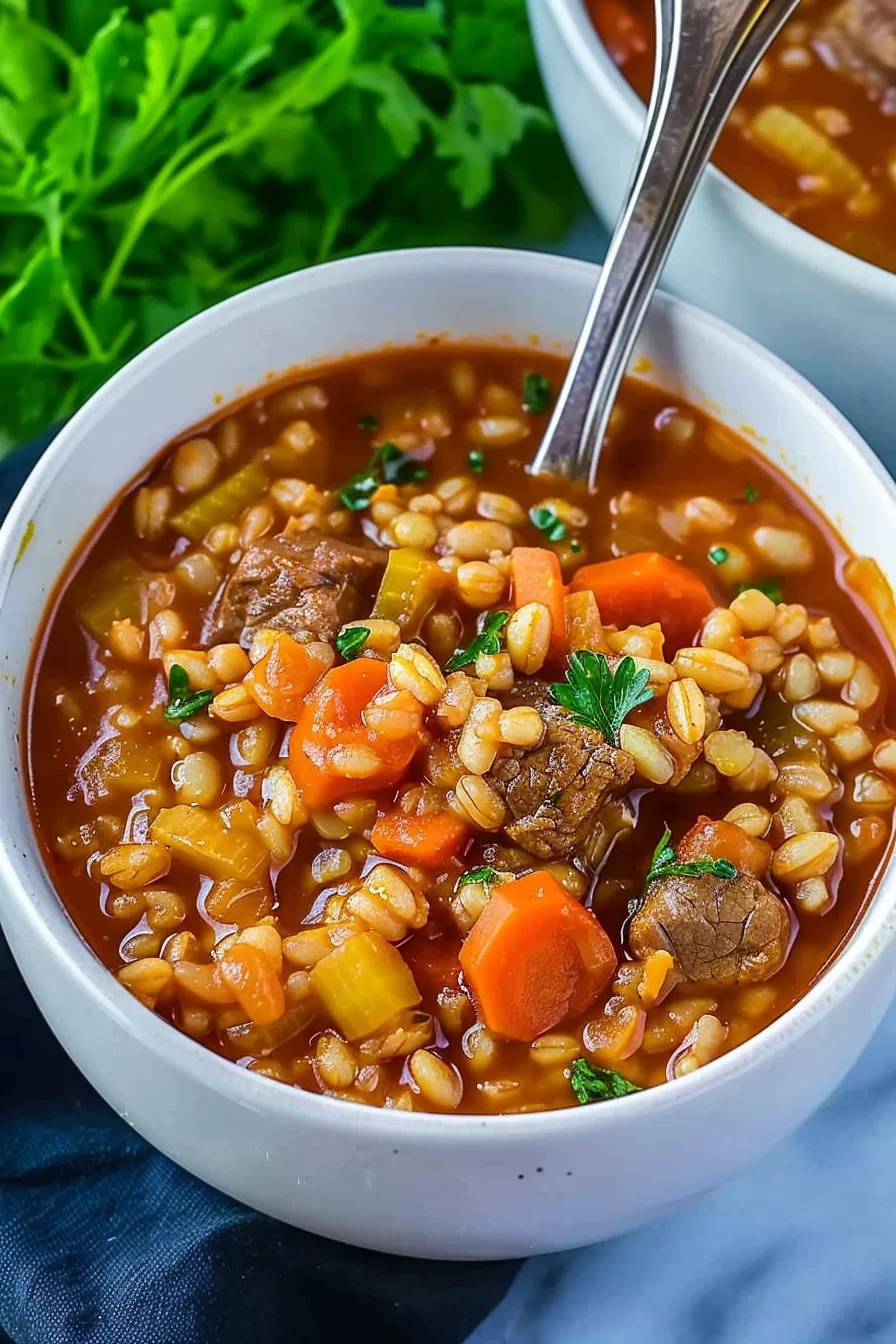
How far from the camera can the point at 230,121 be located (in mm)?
4016

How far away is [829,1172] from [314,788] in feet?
4.26

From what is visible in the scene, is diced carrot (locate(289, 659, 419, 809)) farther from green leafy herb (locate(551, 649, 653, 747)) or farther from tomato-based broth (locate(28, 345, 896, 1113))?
green leafy herb (locate(551, 649, 653, 747))

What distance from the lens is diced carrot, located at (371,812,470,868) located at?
2859mm

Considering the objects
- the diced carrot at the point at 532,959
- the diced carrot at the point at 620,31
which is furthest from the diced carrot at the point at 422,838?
the diced carrot at the point at 620,31

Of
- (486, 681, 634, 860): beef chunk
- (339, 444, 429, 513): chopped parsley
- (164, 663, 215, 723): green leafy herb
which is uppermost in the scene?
(339, 444, 429, 513): chopped parsley

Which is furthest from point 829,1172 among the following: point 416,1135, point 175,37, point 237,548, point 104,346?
point 175,37

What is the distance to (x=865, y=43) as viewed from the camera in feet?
13.0

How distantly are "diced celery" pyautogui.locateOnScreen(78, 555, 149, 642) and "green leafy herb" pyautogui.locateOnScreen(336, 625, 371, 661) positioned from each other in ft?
1.35

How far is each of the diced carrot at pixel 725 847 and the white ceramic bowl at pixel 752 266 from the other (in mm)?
1219

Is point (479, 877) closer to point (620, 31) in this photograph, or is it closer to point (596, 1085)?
point (596, 1085)

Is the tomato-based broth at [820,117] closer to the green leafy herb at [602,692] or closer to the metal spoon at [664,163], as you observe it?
the metal spoon at [664,163]

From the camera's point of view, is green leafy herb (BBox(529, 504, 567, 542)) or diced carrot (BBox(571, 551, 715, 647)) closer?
diced carrot (BBox(571, 551, 715, 647))

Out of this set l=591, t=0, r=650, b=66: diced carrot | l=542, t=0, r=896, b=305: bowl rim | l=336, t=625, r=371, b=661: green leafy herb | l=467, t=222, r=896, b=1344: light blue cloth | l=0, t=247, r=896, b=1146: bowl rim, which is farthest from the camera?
l=591, t=0, r=650, b=66: diced carrot

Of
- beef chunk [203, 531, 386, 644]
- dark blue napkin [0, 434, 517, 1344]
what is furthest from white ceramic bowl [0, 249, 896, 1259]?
beef chunk [203, 531, 386, 644]
